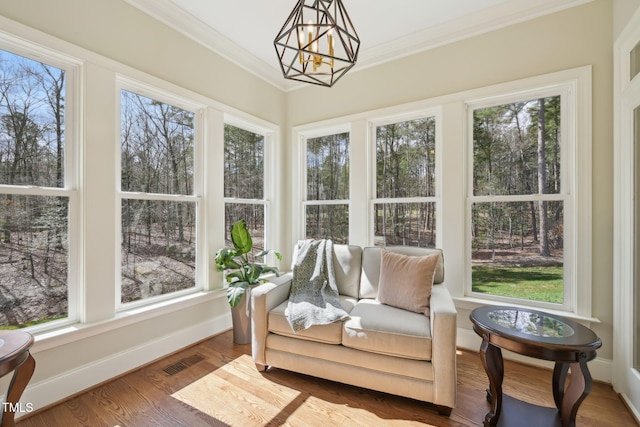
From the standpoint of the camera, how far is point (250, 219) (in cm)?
357

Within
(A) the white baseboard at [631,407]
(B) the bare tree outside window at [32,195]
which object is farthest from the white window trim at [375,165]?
(B) the bare tree outside window at [32,195]

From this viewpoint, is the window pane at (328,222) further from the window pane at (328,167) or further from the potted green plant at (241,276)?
the potted green plant at (241,276)

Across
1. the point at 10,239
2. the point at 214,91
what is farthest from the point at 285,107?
the point at 10,239

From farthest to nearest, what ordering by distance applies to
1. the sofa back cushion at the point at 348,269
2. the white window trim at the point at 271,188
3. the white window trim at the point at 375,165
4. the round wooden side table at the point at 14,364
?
the white window trim at the point at 271,188 → the white window trim at the point at 375,165 → the sofa back cushion at the point at 348,269 → the round wooden side table at the point at 14,364

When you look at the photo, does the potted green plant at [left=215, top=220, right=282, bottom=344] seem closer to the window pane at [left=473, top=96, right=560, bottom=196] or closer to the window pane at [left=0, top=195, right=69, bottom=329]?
the window pane at [left=0, top=195, right=69, bottom=329]

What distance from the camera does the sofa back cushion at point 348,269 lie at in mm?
2738

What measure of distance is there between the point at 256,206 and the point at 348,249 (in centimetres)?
142

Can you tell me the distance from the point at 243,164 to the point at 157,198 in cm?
112

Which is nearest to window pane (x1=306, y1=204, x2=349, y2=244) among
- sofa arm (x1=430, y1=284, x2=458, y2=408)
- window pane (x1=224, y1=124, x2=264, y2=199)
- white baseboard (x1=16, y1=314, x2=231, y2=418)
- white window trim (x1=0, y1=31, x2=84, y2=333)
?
window pane (x1=224, y1=124, x2=264, y2=199)

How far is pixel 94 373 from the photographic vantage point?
2127 mm

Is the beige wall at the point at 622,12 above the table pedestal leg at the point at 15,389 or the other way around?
above

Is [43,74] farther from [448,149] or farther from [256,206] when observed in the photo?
[448,149]

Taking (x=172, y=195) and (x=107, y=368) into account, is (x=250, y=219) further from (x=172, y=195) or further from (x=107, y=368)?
(x=107, y=368)

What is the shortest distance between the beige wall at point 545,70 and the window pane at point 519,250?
0.27m
